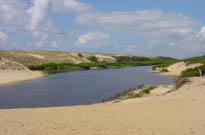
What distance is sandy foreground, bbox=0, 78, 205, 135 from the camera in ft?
34.0

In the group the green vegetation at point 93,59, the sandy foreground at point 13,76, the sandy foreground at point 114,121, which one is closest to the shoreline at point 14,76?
the sandy foreground at point 13,76

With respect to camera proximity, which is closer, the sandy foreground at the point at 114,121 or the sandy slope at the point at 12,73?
the sandy foreground at the point at 114,121

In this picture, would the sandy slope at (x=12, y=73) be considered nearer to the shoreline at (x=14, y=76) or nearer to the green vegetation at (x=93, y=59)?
the shoreline at (x=14, y=76)

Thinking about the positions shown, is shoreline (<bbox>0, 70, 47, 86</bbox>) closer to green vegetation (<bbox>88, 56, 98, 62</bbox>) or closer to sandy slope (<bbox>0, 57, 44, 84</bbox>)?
sandy slope (<bbox>0, 57, 44, 84</bbox>)

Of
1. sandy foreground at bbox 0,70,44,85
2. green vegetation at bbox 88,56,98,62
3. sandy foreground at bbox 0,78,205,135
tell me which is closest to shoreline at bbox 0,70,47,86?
sandy foreground at bbox 0,70,44,85

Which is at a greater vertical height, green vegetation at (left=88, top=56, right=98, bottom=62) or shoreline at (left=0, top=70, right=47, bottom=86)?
green vegetation at (left=88, top=56, right=98, bottom=62)

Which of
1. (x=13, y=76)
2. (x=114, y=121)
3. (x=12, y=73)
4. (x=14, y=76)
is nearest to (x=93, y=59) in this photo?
(x=12, y=73)

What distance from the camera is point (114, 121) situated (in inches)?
477

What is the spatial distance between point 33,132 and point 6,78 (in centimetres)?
4593

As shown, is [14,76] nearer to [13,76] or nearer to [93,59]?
[13,76]

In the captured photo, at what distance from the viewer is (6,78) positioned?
52781 mm

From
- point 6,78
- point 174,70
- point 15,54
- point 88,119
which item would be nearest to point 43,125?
point 88,119

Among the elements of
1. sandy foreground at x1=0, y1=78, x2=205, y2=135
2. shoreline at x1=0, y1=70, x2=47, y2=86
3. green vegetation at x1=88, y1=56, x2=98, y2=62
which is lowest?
sandy foreground at x1=0, y1=78, x2=205, y2=135

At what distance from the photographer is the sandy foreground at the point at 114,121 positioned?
10.4 meters
